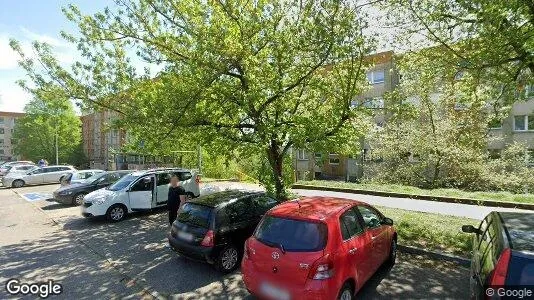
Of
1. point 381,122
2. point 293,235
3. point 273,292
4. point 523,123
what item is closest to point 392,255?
point 293,235

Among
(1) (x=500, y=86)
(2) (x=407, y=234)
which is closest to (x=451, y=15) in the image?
(1) (x=500, y=86)

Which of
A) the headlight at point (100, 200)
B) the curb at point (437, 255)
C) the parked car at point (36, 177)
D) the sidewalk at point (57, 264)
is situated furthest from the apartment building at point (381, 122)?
the parked car at point (36, 177)

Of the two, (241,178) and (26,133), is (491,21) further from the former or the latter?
(26,133)

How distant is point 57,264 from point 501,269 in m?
7.92

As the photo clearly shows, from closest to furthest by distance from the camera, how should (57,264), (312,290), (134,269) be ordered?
(312,290) → (134,269) → (57,264)

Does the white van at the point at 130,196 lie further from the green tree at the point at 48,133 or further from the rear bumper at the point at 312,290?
the green tree at the point at 48,133

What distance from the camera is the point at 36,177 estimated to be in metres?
22.9

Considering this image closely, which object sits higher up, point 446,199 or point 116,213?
point 116,213

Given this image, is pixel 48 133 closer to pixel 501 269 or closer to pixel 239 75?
pixel 239 75

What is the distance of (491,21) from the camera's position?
7.21m

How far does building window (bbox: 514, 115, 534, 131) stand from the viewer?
939 inches

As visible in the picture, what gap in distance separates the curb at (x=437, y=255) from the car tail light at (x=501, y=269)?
3.78 m

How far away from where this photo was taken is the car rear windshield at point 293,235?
4594 mm

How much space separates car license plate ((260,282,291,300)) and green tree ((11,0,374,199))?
519 cm
